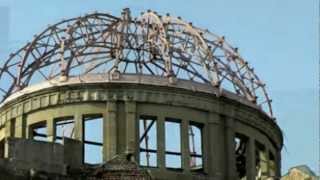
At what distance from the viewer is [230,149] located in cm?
6412

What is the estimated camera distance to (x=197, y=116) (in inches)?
2498

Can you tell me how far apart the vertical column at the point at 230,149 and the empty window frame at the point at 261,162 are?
2.85 m

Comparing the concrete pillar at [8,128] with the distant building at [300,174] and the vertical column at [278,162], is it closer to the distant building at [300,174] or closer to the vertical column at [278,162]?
the vertical column at [278,162]

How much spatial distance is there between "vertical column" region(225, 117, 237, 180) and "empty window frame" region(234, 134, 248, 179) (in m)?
1.15

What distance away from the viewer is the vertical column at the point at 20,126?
63.7 meters

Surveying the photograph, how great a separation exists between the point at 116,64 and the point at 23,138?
6.68 meters

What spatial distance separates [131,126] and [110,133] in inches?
43.2

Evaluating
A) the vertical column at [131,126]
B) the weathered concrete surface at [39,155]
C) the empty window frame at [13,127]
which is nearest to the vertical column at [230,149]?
the vertical column at [131,126]

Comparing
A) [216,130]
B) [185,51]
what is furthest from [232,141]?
[185,51]

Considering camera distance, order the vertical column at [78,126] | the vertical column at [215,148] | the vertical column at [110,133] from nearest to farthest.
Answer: the vertical column at [110,133]
the vertical column at [78,126]
the vertical column at [215,148]

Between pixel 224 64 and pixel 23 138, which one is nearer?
pixel 23 138

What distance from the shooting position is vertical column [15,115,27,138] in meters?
63.7

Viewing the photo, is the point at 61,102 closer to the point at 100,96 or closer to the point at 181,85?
the point at 100,96

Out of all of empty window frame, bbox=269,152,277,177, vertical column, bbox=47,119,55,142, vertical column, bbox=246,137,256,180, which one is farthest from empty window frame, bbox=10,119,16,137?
empty window frame, bbox=269,152,277,177
